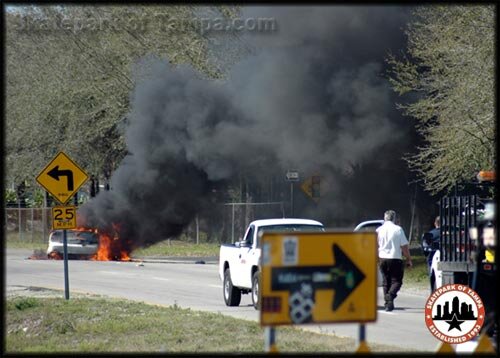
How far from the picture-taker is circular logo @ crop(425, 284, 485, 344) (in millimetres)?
11367

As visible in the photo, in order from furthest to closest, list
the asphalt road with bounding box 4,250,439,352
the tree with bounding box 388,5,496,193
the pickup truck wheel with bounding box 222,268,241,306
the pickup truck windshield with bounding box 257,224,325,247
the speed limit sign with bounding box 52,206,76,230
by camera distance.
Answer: the tree with bounding box 388,5,496,193
the speed limit sign with bounding box 52,206,76,230
the pickup truck wheel with bounding box 222,268,241,306
the pickup truck windshield with bounding box 257,224,325,247
the asphalt road with bounding box 4,250,439,352

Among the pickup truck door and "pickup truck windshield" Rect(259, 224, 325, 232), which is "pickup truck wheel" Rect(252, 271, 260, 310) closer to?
the pickup truck door

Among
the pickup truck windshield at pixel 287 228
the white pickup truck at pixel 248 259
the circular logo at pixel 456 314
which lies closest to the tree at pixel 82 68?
the white pickup truck at pixel 248 259

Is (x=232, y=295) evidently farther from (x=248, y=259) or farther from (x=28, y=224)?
(x=28, y=224)

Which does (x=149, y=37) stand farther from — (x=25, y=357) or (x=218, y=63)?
(x=25, y=357)

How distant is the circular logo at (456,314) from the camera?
37.3 ft

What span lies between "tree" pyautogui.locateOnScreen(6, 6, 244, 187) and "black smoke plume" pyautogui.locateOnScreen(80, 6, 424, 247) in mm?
1085

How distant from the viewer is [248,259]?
17.3m

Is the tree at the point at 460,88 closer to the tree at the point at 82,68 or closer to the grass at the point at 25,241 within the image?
the tree at the point at 82,68

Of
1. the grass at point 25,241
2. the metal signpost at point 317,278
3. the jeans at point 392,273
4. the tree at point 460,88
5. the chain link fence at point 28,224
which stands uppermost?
the tree at point 460,88

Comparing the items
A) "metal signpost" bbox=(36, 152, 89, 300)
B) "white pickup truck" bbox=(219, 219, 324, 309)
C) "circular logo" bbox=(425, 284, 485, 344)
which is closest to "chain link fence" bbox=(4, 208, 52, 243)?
"metal signpost" bbox=(36, 152, 89, 300)

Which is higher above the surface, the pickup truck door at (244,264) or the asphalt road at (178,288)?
the pickup truck door at (244,264)

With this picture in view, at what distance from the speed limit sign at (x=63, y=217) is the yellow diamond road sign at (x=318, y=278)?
12.4 meters

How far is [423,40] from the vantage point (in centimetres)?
2539
